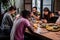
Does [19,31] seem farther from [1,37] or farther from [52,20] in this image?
[52,20]

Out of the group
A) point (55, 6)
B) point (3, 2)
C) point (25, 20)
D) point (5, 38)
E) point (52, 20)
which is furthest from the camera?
point (3, 2)

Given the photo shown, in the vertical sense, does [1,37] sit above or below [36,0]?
below

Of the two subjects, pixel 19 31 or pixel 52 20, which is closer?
pixel 19 31

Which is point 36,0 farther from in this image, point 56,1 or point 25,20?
point 25,20

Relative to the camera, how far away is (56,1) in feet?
31.0

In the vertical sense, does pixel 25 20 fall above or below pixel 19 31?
above

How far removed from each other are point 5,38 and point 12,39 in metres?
1.99

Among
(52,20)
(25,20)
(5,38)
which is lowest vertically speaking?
(5,38)

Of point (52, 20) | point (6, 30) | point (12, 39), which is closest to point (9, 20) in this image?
point (6, 30)

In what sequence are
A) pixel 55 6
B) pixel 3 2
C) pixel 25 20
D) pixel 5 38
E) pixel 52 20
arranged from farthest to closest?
pixel 3 2 < pixel 55 6 < pixel 52 20 < pixel 5 38 < pixel 25 20

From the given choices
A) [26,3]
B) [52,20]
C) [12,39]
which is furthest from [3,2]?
[12,39]

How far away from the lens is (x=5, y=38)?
18.5 ft

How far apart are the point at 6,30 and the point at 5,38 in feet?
0.78

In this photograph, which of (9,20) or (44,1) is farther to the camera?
(44,1)
